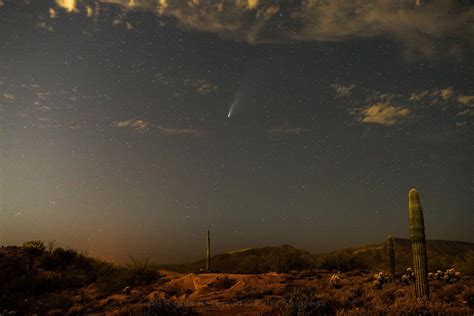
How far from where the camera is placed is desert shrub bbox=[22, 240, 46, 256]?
2742 cm

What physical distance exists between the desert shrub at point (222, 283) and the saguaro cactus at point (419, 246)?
333 inches

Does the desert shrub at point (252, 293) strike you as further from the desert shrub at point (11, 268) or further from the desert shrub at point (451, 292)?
the desert shrub at point (11, 268)

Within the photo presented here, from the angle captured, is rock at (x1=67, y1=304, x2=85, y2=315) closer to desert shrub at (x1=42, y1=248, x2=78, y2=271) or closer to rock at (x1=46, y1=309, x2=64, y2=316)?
rock at (x1=46, y1=309, x2=64, y2=316)

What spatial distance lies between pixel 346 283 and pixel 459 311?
23.3 feet

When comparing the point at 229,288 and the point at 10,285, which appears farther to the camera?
the point at 10,285

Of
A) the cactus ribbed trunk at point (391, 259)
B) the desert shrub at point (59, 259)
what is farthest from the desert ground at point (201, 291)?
the cactus ribbed trunk at point (391, 259)

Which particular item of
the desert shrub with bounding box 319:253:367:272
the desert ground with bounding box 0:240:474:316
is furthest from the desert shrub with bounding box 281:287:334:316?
the desert shrub with bounding box 319:253:367:272

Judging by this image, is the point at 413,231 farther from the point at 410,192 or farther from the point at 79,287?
the point at 79,287

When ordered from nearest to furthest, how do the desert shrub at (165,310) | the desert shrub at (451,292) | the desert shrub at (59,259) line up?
the desert shrub at (165,310), the desert shrub at (451,292), the desert shrub at (59,259)

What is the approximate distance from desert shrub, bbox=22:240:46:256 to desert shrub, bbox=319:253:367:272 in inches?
809

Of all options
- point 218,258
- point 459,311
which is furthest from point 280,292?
point 218,258

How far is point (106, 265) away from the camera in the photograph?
2681 centimetres

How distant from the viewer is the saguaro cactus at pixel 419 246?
11547 mm

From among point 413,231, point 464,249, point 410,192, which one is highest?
point 410,192
